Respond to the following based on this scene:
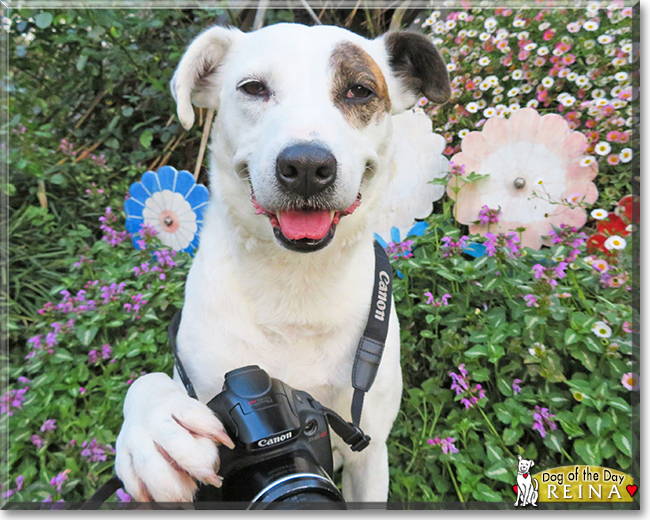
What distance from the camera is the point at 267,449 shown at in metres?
0.92

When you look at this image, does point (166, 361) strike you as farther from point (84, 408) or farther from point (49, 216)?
point (49, 216)

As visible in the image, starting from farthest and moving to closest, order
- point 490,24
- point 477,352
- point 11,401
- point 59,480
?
1. point 490,24
2. point 11,401
3. point 477,352
4. point 59,480

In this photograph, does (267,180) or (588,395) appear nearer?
(267,180)

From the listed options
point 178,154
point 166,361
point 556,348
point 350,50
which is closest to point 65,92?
point 178,154

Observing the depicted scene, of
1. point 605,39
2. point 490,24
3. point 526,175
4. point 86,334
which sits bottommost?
point 86,334

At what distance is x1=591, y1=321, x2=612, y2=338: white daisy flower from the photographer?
5.19ft

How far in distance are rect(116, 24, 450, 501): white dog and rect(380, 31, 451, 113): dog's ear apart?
0.22 meters

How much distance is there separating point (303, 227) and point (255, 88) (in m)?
0.52

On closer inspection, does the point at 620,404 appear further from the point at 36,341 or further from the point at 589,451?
the point at 36,341

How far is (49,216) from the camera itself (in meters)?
2.73

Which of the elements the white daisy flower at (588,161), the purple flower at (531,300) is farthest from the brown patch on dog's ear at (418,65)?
the white daisy flower at (588,161)

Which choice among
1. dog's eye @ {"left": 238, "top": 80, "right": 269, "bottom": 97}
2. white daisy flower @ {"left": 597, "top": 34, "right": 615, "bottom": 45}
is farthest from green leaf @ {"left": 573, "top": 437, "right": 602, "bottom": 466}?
white daisy flower @ {"left": 597, "top": 34, "right": 615, "bottom": 45}

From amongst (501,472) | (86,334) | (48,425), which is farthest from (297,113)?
(48,425)

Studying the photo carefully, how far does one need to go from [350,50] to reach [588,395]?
149 centimetres
